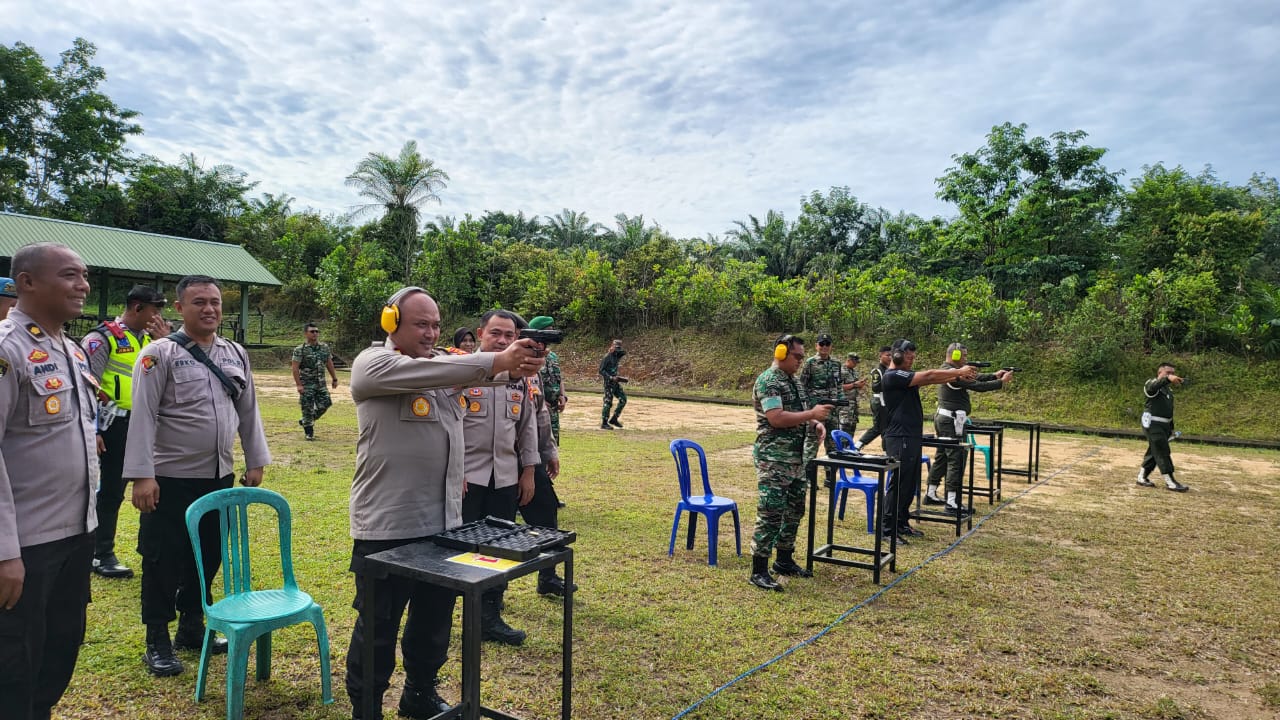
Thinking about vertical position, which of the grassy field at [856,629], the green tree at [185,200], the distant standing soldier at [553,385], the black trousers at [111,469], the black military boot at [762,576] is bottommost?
the grassy field at [856,629]

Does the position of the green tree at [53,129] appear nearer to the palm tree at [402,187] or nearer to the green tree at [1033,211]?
the palm tree at [402,187]

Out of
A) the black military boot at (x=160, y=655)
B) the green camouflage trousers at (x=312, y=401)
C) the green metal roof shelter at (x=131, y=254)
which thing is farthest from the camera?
the green metal roof shelter at (x=131, y=254)

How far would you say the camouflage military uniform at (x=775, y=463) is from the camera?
5043 mm

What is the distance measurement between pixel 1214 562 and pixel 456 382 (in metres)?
6.88

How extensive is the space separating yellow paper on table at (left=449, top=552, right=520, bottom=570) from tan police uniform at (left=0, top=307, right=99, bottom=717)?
1351 millimetres

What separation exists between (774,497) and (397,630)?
297cm

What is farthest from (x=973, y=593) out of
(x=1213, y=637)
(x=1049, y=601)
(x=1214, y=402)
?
(x=1214, y=402)

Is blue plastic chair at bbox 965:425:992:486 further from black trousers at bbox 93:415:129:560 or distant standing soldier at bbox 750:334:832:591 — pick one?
black trousers at bbox 93:415:129:560

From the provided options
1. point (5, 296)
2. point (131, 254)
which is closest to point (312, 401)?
point (5, 296)

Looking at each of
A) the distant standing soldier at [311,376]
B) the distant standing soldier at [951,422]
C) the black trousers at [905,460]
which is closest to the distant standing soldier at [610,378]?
the distant standing soldier at [311,376]

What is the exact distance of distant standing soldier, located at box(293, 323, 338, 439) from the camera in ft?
35.7

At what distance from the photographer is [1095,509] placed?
8062 millimetres

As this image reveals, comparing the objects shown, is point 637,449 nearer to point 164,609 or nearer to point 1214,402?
point 164,609

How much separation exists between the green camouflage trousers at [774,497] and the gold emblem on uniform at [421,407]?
2.87 m
